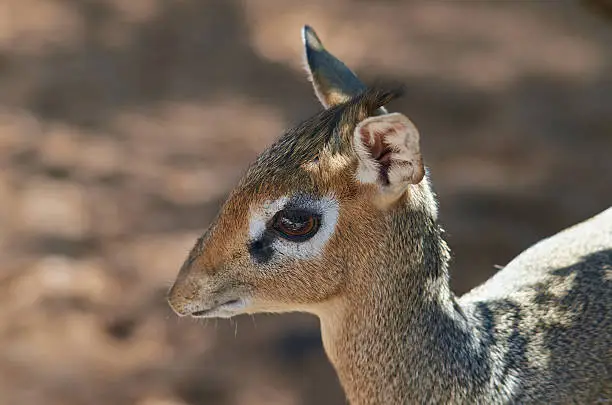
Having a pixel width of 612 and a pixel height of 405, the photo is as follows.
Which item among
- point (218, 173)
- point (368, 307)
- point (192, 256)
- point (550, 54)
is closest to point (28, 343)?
point (218, 173)

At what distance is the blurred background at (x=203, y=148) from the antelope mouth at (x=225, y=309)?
55.1 inches

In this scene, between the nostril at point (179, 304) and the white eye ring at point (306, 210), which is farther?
the nostril at point (179, 304)

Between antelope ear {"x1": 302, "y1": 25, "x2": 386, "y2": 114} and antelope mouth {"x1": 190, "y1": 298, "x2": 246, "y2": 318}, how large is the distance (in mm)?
612

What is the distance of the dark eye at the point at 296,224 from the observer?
7.68ft

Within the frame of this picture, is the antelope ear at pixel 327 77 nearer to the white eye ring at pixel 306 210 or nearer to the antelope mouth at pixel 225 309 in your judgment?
the white eye ring at pixel 306 210

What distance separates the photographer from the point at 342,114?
238cm

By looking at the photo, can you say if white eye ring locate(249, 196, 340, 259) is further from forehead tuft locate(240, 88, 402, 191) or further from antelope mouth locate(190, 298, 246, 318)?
antelope mouth locate(190, 298, 246, 318)

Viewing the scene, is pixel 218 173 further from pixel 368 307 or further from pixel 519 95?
pixel 368 307

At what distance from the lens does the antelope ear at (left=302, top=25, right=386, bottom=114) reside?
269cm

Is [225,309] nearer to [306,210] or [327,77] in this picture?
[306,210]

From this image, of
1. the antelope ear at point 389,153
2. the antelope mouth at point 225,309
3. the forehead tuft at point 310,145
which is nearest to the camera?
the antelope ear at point 389,153

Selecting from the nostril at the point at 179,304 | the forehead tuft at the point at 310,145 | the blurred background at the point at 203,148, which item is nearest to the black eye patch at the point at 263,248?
the forehead tuft at the point at 310,145

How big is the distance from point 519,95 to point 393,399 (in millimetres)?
3204

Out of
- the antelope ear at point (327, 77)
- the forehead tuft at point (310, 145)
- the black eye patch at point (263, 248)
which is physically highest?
the antelope ear at point (327, 77)
